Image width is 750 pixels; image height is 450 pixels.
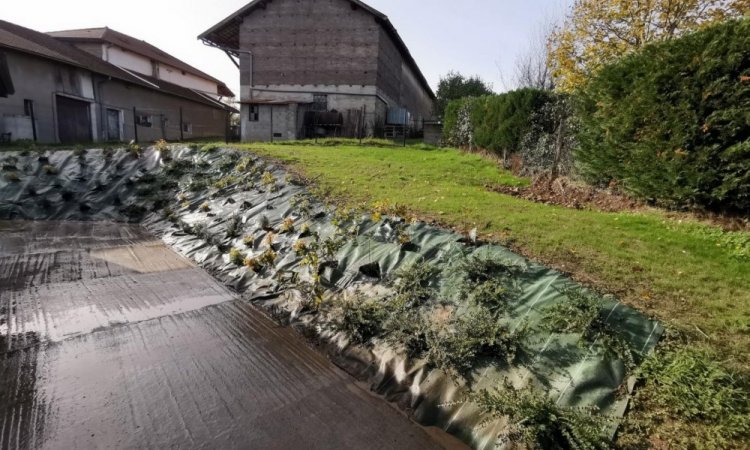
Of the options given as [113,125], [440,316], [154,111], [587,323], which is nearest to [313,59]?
[154,111]

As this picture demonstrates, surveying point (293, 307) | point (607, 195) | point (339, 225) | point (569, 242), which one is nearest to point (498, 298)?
point (569, 242)

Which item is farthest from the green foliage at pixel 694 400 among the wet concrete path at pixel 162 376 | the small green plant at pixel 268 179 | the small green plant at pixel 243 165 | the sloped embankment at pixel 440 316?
the small green plant at pixel 243 165

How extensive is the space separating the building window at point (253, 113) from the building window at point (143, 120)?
5.59 m

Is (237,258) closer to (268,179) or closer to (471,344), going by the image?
(268,179)

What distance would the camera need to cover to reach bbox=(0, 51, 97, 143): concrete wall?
14086 millimetres

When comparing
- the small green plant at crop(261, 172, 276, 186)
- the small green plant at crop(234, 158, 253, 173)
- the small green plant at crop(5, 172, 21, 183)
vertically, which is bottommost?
the small green plant at crop(5, 172, 21, 183)

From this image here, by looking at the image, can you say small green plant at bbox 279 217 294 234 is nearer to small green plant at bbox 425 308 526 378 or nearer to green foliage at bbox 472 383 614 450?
small green plant at bbox 425 308 526 378

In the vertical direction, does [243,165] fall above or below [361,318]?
above

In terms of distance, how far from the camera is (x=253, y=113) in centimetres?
2017

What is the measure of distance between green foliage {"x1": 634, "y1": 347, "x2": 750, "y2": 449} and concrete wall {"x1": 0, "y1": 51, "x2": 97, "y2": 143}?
19241mm

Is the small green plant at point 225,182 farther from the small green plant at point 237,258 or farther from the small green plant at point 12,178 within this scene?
the small green plant at point 12,178

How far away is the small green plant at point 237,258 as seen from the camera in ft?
17.4

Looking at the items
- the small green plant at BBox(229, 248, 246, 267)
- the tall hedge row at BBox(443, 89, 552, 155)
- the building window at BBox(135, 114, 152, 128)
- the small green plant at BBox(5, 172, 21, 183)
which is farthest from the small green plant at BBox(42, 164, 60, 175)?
the building window at BBox(135, 114, 152, 128)

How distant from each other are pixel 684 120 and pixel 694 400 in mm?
4551
